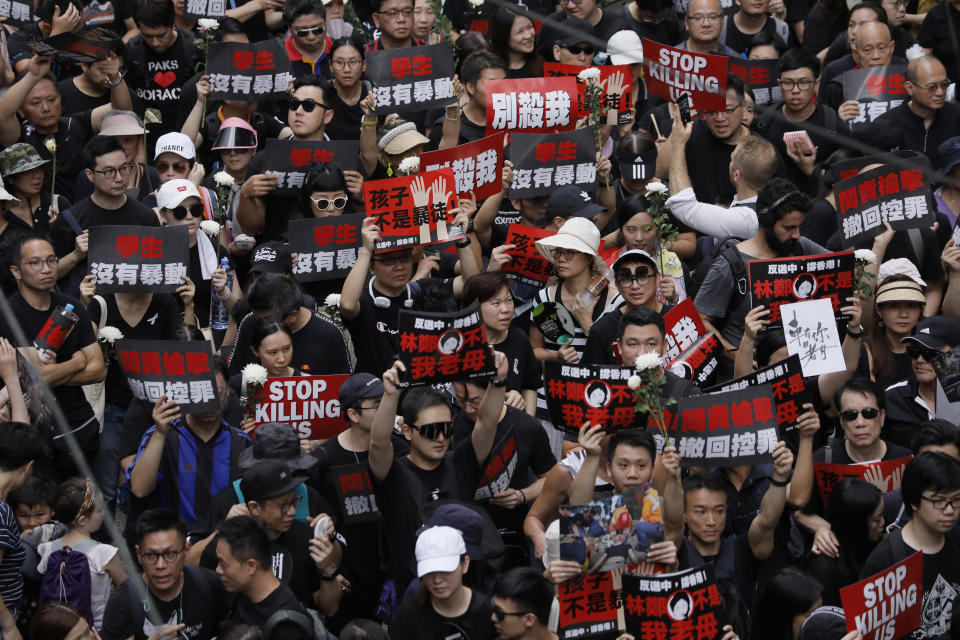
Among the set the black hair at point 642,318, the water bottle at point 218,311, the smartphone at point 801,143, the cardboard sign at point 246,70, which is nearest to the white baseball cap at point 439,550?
the black hair at point 642,318

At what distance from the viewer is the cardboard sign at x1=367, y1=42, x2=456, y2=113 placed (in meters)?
11.6

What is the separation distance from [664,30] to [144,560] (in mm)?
7954

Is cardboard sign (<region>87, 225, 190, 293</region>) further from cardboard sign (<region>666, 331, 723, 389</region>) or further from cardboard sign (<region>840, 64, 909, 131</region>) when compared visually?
cardboard sign (<region>840, 64, 909, 131</region>)

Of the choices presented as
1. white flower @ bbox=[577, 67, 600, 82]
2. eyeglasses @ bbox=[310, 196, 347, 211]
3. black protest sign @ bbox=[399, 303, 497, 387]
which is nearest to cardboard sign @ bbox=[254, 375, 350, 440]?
black protest sign @ bbox=[399, 303, 497, 387]

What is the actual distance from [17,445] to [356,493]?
68.8 inches

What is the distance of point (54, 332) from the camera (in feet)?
29.9

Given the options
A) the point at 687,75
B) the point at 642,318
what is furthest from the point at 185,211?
the point at 687,75

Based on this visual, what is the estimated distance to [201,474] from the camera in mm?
8430

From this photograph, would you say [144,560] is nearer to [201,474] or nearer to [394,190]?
[201,474]

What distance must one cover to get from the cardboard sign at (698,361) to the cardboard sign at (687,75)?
3.01 metres

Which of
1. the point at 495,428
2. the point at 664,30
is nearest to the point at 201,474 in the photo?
the point at 495,428

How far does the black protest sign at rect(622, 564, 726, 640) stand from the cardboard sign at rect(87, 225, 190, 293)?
376 centimetres

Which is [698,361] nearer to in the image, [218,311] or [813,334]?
[813,334]

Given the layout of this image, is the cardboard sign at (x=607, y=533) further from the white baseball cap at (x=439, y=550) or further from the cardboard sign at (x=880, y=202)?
the cardboard sign at (x=880, y=202)
